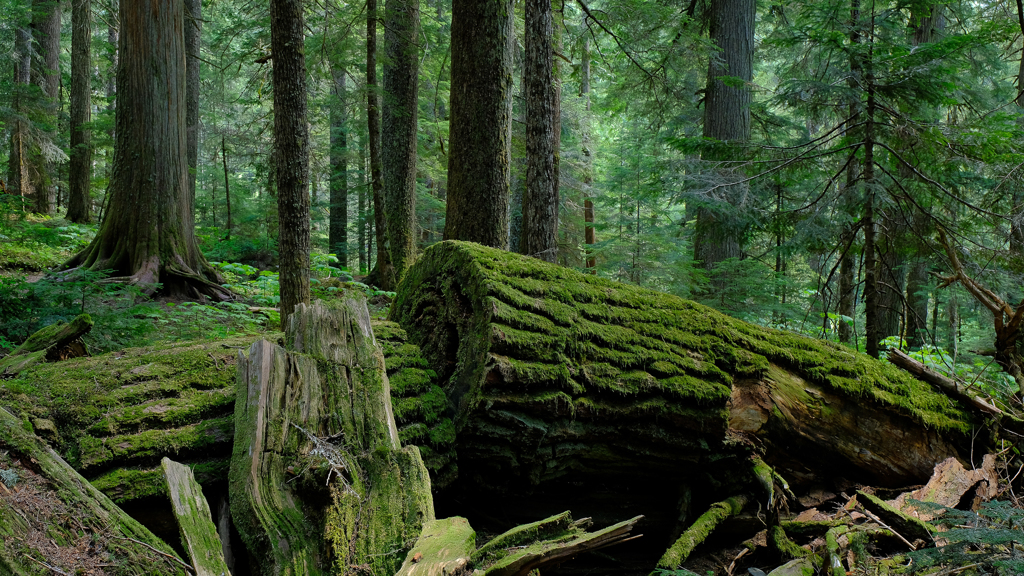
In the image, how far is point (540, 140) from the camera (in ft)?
21.7

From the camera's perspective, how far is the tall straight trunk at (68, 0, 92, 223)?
13.2 m

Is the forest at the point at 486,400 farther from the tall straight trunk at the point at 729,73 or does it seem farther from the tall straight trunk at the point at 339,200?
the tall straight trunk at the point at 339,200

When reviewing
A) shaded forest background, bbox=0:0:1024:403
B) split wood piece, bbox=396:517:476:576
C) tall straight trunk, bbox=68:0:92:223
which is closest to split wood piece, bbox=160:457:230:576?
split wood piece, bbox=396:517:476:576

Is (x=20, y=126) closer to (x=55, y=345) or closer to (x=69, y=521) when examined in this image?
(x=55, y=345)

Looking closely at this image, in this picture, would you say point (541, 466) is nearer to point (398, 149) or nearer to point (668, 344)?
point (668, 344)

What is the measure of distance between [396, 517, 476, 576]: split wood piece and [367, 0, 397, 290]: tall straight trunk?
23.7 ft

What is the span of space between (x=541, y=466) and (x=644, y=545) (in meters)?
1.00

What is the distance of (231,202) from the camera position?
59.1 ft

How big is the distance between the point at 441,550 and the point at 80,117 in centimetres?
1759

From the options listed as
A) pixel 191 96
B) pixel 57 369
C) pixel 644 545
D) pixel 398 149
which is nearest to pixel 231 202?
pixel 191 96

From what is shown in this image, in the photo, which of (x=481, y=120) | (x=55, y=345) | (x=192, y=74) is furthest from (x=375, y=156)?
(x=192, y=74)

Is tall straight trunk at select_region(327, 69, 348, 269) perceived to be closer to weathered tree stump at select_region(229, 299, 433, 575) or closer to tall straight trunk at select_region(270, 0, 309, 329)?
tall straight trunk at select_region(270, 0, 309, 329)

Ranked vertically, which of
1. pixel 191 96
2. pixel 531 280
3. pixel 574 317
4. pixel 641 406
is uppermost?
pixel 191 96

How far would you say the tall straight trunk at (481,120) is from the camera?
17.5ft
